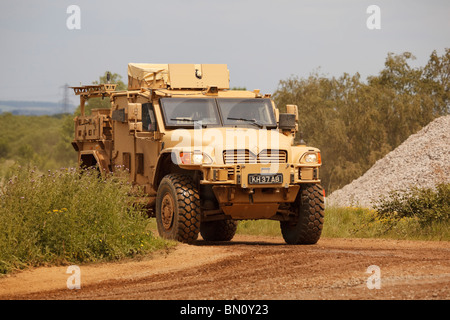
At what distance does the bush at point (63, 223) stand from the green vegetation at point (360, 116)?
876 inches

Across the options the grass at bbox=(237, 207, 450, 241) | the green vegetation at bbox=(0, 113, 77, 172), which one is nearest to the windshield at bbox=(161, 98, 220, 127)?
the grass at bbox=(237, 207, 450, 241)

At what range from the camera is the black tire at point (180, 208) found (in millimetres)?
13148

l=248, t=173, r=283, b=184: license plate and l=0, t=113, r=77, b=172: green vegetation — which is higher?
l=248, t=173, r=283, b=184: license plate

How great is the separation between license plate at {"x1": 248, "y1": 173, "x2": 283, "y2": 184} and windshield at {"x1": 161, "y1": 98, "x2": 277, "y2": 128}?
1596mm

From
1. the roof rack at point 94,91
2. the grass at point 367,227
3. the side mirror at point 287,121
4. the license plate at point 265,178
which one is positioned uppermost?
the roof rack at point 94,91

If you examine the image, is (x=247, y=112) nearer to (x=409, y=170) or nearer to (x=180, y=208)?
(x=180, y=208)

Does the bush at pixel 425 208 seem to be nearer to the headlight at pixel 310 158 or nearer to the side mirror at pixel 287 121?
the side mirror at pixel 287 121

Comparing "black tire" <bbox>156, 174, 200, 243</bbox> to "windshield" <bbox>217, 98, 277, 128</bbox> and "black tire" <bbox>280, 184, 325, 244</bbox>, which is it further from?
"black tire" <bbox>280, 184, 325, 244</bbox>

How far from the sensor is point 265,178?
13.1 m

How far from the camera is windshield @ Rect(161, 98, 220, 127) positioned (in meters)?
14.3

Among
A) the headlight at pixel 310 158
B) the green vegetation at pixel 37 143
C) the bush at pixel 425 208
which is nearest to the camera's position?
the headlight at pixel 310 158

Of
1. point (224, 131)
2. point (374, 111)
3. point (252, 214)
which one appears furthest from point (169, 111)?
point (374, 111)

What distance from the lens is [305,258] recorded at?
11484 mm

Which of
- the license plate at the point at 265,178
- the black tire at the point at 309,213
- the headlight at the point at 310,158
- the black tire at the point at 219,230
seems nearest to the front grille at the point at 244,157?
the license plate at the point at 265,178
